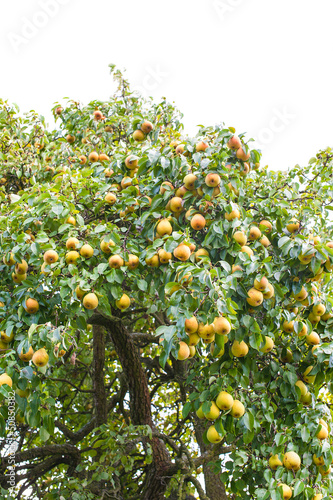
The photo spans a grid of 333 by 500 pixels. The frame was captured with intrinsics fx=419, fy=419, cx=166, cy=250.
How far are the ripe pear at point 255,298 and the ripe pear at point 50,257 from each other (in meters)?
1.13

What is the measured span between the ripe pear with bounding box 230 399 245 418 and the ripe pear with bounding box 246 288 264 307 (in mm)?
573

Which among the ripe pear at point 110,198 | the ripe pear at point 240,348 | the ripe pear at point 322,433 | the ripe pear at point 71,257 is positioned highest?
the ripe pear at point 110,198

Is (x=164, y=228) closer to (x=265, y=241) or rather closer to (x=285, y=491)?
(x=265, y=241)

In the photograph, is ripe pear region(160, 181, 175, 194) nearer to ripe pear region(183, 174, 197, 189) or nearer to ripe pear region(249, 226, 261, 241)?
ripe pear region(183, 174, 197, 189)

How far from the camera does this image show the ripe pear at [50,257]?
2424mm

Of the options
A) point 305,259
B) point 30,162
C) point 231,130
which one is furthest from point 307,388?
point 30,162

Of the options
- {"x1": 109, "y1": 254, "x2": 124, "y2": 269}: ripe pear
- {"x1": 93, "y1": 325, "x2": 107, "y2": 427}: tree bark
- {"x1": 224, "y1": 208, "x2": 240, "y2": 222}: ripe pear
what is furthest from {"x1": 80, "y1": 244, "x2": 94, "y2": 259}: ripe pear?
{"x1": 93, "y1": 325, "x2": 107, "y2": 427}: tree bark

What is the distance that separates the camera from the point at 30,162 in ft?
13.9

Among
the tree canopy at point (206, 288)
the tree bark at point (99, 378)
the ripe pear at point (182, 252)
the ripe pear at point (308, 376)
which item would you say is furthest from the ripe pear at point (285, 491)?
the tree bark at point (99, 378)

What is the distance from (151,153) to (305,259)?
3.79 ft

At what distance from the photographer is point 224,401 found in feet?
7.79

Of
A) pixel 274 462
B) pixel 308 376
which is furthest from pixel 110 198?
pixel 274 462

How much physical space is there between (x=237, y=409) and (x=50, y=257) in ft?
4.53

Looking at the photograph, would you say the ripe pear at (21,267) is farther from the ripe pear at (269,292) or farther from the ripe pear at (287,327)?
the ripe pear at (287,327)
